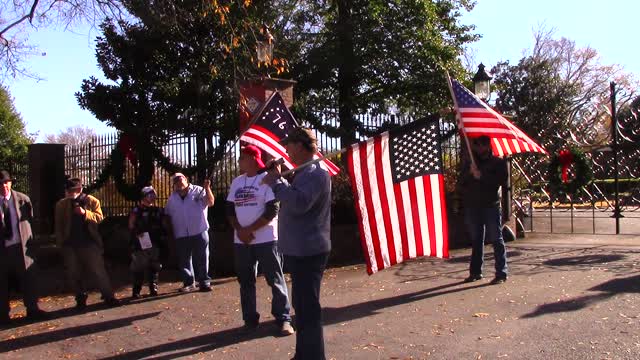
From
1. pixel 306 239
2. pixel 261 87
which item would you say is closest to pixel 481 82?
pixel 261 87

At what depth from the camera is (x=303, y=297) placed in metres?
5.15

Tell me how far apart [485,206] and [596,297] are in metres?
1.79

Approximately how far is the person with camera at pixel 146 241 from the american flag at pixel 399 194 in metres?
3.53

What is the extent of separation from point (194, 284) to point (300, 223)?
186 inches

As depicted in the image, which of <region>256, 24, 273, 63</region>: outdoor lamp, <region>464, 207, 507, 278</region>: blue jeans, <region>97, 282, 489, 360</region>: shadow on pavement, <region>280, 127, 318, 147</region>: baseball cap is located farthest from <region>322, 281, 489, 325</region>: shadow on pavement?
<region>256, 24, 273, 63</region>: outdoor lamp

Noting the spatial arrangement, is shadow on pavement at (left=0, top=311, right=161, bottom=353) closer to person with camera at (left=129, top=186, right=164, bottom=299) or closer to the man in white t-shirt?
person with camera at (left=129, top=186, right=164, bottom=299)

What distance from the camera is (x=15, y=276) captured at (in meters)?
7.97

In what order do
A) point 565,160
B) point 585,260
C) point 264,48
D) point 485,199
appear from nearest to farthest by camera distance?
1. point 485,199
2. point 585,260
3. point 264,48
4. point 565,160

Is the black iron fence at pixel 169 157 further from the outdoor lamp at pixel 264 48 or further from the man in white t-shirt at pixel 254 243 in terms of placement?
the man in white t-shirt at pixel 254 243

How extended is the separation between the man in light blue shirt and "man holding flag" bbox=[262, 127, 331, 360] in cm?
412

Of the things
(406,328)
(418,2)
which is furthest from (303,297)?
(418,2)

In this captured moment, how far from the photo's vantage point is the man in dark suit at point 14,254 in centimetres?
782

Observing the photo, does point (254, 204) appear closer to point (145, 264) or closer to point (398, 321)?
point (398, 321)

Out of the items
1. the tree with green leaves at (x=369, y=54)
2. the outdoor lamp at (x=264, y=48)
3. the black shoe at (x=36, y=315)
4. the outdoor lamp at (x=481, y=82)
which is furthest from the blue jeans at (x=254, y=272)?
the tree with green leaves at (x=369, y=54)
